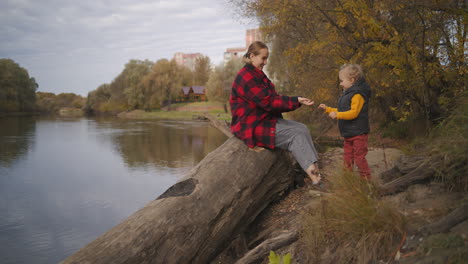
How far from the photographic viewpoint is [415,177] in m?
3.11

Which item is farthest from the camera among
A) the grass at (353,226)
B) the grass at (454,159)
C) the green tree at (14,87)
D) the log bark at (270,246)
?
the green tree at (14,87)

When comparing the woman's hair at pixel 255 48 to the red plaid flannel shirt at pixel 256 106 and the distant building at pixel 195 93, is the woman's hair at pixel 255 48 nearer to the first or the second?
the red plaid flannel shirt at pixel 256 106

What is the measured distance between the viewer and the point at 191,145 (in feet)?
52.2

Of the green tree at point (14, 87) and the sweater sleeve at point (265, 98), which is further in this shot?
the green tree at point (14, 87)

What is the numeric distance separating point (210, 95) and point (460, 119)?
37.5m

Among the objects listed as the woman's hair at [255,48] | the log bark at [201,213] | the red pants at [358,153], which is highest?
the woman's hair at [255,48]

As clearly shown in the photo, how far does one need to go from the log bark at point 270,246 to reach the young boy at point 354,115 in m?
1.11

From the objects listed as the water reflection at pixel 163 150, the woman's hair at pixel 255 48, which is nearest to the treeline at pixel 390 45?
the woman's hair at pixel 255 48

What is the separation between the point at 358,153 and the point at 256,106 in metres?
1.28

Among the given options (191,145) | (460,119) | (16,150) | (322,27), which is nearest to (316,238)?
(460,119)

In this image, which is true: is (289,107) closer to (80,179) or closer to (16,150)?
(80,179)

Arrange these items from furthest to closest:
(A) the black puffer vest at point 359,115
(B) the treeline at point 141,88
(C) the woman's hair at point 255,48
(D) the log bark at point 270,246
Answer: (B) the treeline at point 141,88 < (A) the black puffer vest at point 359,115 < (C) the woman's hair at point 255,48 < (D) the log bark at point 270,246

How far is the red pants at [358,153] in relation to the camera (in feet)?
12.4

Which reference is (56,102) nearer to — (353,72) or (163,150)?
(163,150)
